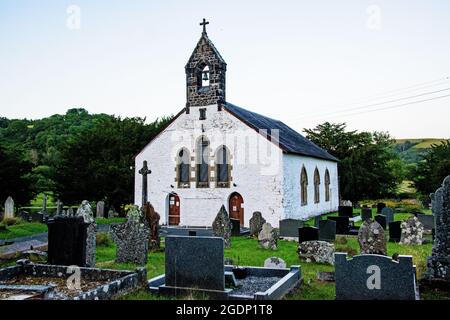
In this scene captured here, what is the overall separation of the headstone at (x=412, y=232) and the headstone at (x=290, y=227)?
4.06m

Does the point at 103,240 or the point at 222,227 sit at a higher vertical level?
the point at 222,227

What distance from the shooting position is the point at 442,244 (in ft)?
26.0

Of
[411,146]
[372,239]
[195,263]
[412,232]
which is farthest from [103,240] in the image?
[411,146]

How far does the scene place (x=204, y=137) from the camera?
22.8 metres

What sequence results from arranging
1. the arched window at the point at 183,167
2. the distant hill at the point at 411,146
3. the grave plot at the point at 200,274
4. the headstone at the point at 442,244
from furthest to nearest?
the distant hill at the point at 411,146
the arched window at the point at 183,167
the headstone at the point at 442,244
the grave plot at the point at 200,274

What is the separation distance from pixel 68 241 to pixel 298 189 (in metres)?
16.0

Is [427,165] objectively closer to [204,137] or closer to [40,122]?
[204,137]

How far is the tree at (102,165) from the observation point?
2828 cm

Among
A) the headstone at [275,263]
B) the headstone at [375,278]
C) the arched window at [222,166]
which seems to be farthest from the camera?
the arched window at [222,166]

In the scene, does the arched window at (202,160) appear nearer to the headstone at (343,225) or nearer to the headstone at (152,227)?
the headstone at (152,227)

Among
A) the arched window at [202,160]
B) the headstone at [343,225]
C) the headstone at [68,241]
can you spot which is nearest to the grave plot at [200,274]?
the headstone at [68,241]

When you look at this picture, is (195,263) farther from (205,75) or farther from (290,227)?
(205,75)
